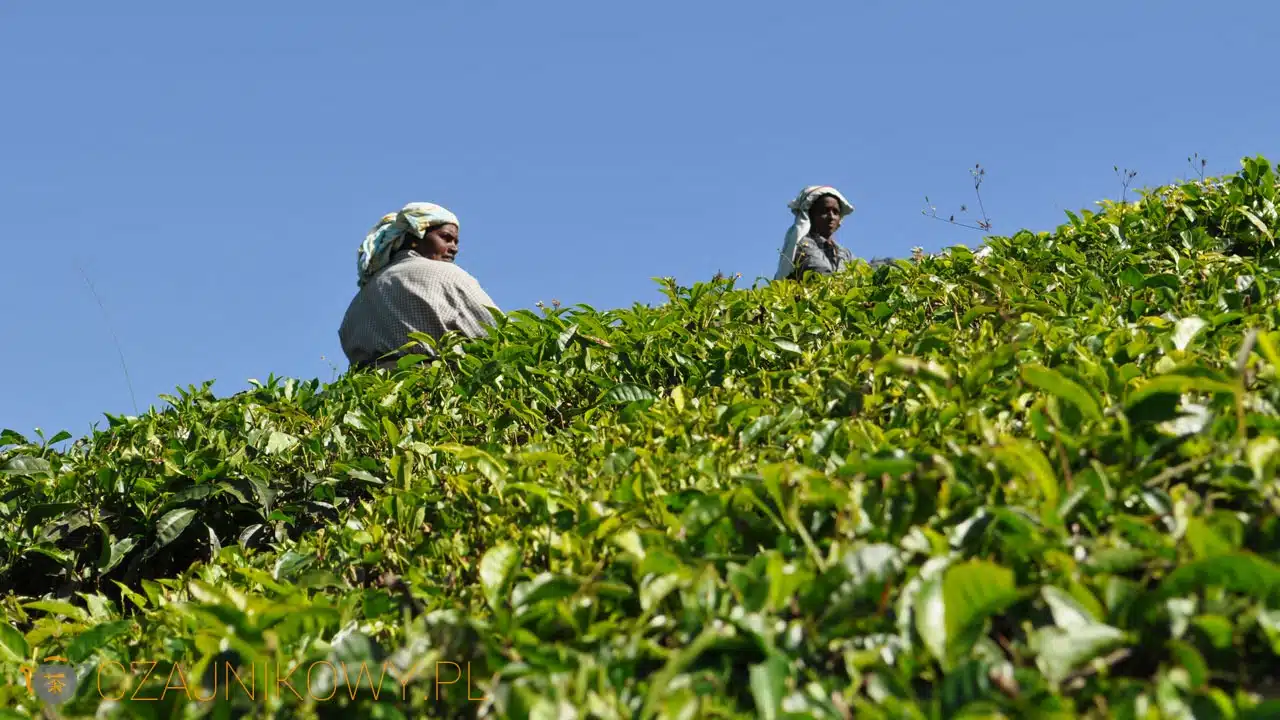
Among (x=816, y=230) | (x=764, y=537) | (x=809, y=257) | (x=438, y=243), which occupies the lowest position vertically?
(x=764, y=537)

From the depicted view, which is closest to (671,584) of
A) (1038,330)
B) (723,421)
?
(723,421)

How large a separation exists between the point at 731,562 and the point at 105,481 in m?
2.73

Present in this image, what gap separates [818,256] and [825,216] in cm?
53

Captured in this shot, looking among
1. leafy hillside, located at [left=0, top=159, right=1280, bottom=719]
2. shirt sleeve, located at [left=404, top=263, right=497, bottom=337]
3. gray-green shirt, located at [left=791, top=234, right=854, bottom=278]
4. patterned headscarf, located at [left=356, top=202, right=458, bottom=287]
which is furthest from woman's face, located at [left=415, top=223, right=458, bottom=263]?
leafy hillside, located at [left=0, top=159, right=1280, bottom=719]

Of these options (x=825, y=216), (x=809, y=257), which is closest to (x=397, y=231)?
(x=809, y=257)

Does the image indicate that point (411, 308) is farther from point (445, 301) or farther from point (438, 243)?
point (438, 243)

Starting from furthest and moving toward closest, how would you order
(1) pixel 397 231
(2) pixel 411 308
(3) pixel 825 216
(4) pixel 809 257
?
(3) pixel 825 216 → (4) pixel 809 257 → (1) pixel 397 231 → (2) pixel 411 308

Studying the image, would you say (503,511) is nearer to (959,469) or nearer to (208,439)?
(959,469)

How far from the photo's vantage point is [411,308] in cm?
703

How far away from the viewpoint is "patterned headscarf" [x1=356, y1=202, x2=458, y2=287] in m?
7.88

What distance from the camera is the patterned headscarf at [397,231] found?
310 inches

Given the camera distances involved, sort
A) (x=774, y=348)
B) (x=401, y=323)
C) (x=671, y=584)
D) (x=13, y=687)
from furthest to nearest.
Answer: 1. (x=401, y=323)
2. (x=774, y=348)
3. (x=13, y=687)
4. (x=671, y=584)

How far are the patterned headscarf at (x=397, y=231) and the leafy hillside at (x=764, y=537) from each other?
12.6 feet

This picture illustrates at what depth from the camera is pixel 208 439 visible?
4.26m
